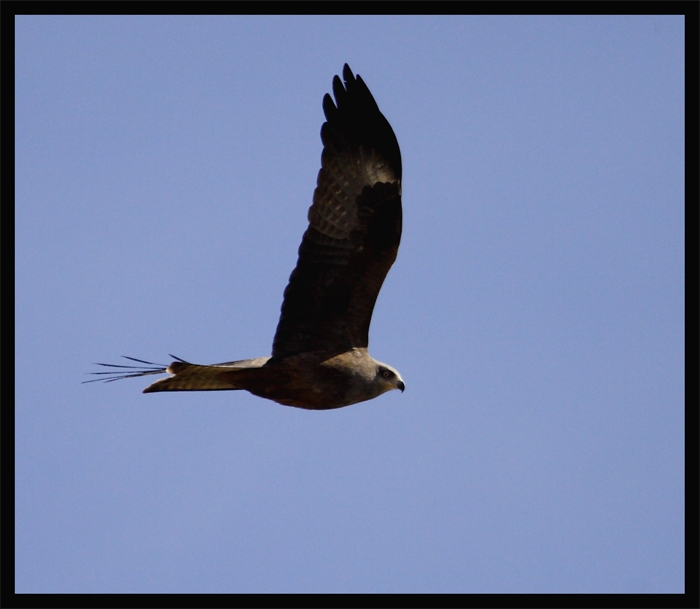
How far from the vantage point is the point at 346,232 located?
7449 mm

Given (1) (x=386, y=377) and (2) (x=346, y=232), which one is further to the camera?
(2) (x=346, y=232)

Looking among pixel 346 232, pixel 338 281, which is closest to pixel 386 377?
pixel 338 281

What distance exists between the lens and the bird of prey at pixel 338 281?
7.11 m

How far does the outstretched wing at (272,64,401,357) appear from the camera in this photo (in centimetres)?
736

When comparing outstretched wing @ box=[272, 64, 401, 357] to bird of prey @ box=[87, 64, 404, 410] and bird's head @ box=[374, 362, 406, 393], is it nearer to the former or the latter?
bird of prey @ box=[87, 64, 404, 410]

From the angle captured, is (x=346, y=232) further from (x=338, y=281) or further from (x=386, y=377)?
(x=386, y=377)

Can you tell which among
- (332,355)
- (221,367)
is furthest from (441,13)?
(221,367)

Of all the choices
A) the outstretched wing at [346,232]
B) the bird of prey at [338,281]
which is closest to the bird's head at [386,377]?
the bird of prey at [338,281]

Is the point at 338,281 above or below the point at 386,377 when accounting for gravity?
above

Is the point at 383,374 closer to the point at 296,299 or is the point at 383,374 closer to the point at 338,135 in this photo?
the point at 296,299

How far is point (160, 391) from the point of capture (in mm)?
7336

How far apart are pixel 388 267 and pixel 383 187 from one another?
0.71 meters

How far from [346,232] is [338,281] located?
1.42 ft

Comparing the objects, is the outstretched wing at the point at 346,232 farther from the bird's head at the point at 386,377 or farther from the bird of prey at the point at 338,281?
the bird's head at the point at 386,377
